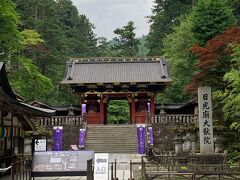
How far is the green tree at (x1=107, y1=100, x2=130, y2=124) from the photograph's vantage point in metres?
51.1

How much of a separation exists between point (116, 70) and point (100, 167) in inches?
1160

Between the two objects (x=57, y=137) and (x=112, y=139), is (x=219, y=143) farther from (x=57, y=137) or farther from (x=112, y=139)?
(x=57, y=137)

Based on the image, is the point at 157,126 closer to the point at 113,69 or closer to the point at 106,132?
the point at 106,132

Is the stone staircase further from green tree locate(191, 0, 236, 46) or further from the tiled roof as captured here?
green tree locate(191, 0, 236, 46)

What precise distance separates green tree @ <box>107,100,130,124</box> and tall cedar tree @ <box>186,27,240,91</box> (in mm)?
26961

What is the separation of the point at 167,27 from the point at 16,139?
143ft

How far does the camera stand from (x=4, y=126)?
14.9m

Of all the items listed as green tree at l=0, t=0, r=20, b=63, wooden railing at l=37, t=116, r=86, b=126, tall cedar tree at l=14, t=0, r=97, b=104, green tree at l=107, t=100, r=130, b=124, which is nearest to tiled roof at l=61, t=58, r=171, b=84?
tall cedar tree at l=14, t=0, r=97, b=104

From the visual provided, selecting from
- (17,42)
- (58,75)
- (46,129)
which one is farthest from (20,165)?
(58,75)

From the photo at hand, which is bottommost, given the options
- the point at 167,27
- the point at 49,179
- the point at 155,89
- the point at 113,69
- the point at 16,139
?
the point at 49,179

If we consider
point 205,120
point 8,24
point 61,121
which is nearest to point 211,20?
point 61,121

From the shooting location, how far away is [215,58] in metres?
22.4

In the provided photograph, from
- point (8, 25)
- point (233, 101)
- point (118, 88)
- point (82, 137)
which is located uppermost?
point (8, 25)

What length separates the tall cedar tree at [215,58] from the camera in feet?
69.9
